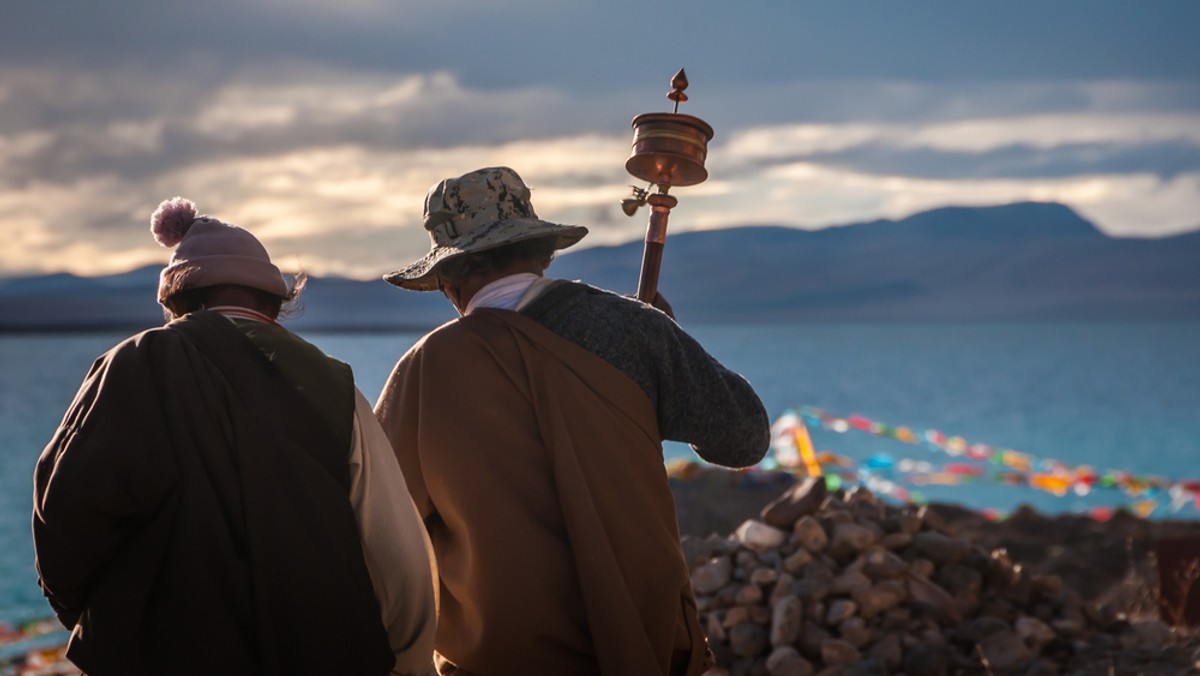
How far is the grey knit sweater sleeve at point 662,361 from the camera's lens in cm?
314

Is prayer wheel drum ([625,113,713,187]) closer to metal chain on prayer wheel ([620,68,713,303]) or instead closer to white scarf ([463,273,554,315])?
metal chain on prayer wheel ([620,68,713,303])

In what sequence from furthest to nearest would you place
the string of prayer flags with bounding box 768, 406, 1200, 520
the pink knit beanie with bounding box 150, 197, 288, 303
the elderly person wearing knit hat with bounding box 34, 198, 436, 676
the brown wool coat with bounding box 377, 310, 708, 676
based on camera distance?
the string of prayer flags with bounding box 768, 406, 1200, 520 < the brown wool coat with bounding box 377, 310, 708, 676 < the pink knit beanie with bounding box 150, 197, 288, 303 < the elderly person wearing knit hat with bounding box 34, 198, 436, 676

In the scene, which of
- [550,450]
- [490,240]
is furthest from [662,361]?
[490,240]

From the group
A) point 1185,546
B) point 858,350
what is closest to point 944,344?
point 858,350

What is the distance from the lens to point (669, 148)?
3.59m

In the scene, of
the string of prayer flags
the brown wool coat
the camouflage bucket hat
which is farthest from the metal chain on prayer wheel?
the string of prayer flags

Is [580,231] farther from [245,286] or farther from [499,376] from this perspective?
[245,286]

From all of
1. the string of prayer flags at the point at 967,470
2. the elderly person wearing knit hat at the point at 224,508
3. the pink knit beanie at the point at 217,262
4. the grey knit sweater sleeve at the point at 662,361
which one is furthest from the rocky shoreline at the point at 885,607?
the string of prayer flags at the point at 967,470

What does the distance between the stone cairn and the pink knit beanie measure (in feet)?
9.92

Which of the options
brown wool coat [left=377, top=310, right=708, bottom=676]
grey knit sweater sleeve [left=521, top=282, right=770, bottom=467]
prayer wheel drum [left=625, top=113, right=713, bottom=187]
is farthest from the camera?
prayer wheel drum [left=625, top=113, right=713, bottom=187]

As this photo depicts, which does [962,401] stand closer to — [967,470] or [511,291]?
[967,470]

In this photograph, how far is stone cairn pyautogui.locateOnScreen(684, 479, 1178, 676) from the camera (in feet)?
17.0

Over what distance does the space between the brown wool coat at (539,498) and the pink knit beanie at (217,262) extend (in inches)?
17.3

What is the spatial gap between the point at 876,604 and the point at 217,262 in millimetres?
3385
